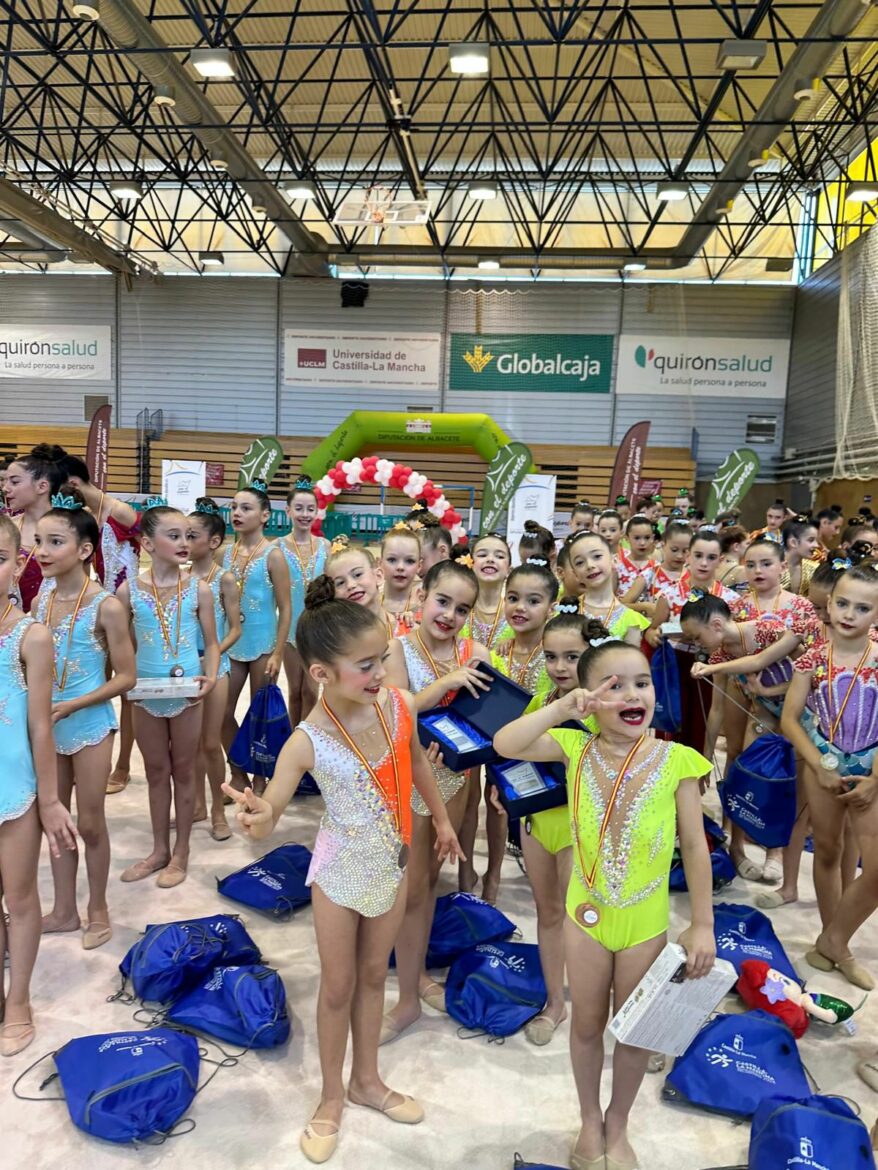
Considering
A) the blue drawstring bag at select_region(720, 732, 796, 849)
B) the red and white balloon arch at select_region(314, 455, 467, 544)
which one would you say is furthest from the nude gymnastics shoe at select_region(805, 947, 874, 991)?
the red and white balloon arch at select_region(314, 455, 467, 544)

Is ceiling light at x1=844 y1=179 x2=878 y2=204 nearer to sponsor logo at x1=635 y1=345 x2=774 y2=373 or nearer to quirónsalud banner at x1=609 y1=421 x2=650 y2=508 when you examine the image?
quirónsalud banner at x1=609 y1=421 x2=650 y2=508

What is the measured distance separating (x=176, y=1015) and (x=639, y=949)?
163cm

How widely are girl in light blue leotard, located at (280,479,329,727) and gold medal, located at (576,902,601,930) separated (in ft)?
10.5

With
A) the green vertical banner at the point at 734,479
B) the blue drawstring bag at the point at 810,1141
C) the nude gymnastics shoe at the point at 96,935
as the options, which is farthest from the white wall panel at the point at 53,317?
the blue drawstring bag at the point at 810,1141

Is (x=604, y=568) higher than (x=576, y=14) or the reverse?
the reverse

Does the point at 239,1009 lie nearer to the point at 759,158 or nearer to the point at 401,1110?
the point at 401,1110

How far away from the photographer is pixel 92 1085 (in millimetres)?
2256

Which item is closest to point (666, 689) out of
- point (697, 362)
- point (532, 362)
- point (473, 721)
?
point (473, 721)

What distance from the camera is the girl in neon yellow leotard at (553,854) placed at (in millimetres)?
2486

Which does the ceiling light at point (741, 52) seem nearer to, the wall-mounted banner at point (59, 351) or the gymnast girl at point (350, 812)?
the gymnast girl at point (350, 812)

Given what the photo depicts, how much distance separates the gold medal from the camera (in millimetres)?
2012

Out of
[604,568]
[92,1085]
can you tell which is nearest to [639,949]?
[92,1085]

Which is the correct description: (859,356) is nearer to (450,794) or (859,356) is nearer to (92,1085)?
(450,794)

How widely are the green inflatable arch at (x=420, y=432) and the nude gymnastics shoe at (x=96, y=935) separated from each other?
1379 cm
